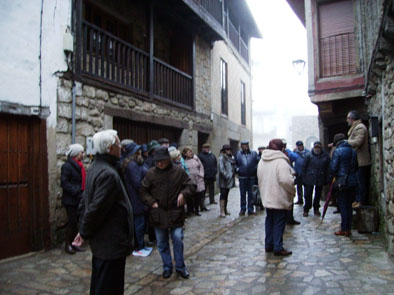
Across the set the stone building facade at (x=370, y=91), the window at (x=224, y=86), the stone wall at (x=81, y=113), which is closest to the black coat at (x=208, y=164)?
the stone wall at (x=81, y=113)

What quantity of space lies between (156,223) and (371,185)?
566 cm

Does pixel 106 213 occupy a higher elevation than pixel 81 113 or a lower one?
lower

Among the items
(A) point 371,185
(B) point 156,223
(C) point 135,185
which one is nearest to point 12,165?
(C) point 135,185

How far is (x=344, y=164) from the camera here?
19.7 feet

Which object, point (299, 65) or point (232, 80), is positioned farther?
point (232, 80)

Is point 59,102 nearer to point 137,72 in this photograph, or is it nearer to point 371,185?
point 137,72

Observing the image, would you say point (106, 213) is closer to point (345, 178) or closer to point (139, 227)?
point (139, 227)

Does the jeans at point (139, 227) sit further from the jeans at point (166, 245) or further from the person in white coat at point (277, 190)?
the person in white coat at point (277, 190)

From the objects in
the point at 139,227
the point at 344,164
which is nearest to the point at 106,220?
the point at 139,227

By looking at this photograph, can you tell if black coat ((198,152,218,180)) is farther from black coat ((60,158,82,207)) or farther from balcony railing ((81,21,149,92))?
black coat ((60,158,82,207))

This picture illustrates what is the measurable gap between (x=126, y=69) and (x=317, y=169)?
4.81m

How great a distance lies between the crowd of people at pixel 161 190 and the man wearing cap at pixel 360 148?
0.02m

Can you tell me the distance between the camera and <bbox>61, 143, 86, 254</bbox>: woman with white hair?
208 inches

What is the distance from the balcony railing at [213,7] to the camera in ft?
36.4
